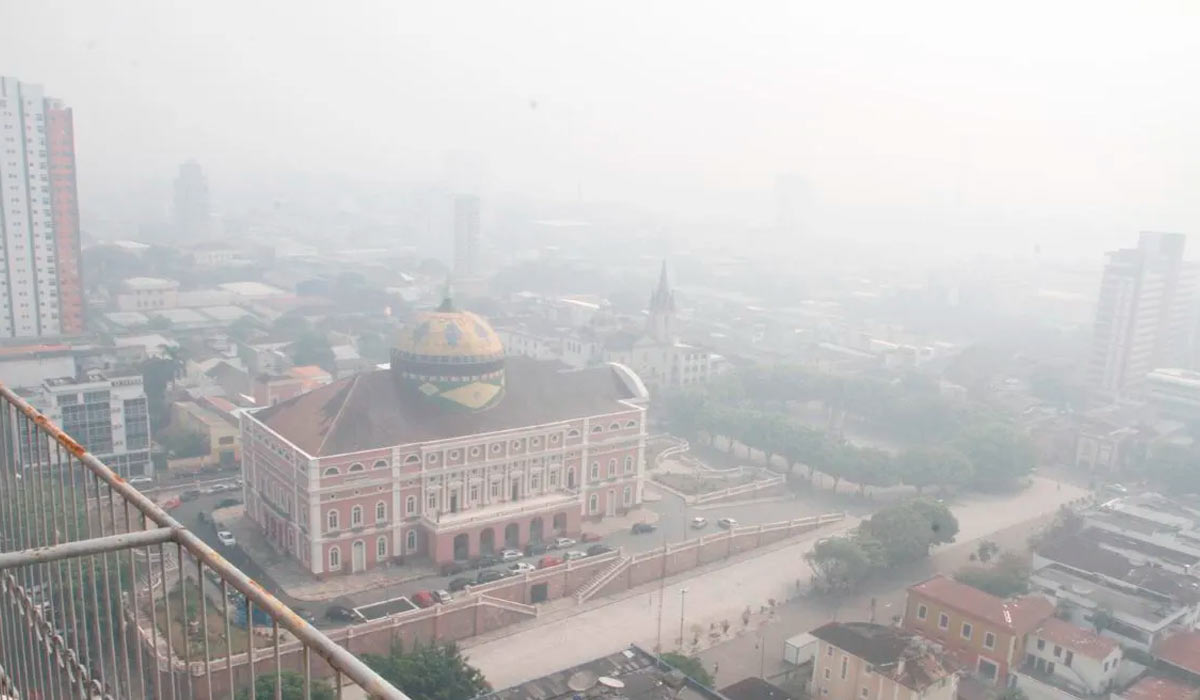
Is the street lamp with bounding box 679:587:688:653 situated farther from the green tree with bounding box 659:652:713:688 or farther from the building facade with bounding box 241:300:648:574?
the building facade with bounding box 241:300:648:574

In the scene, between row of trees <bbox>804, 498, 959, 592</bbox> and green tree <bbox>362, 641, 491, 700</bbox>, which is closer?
green tree <bbox>362, 641, 491, 700</bbox>

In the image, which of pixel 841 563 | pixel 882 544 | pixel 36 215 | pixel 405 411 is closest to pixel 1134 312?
pixel 882 544

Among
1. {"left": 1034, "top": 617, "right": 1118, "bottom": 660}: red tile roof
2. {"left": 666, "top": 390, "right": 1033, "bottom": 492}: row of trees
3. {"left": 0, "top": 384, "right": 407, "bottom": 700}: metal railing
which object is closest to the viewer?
{"left": 0, "top": 384, "right": 407, "bottom": 700}: metal railing

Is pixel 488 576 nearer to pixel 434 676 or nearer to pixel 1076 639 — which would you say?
pixel 434 676

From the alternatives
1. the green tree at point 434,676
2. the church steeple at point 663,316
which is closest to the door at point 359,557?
the green tree at point 434,676

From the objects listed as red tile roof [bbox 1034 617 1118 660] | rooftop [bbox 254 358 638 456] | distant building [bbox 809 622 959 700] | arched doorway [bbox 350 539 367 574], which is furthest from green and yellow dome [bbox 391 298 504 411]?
red tile roof [bbox 1034 617 1118 660]

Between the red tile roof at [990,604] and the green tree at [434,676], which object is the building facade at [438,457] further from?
the red tile roof at [990,604]
